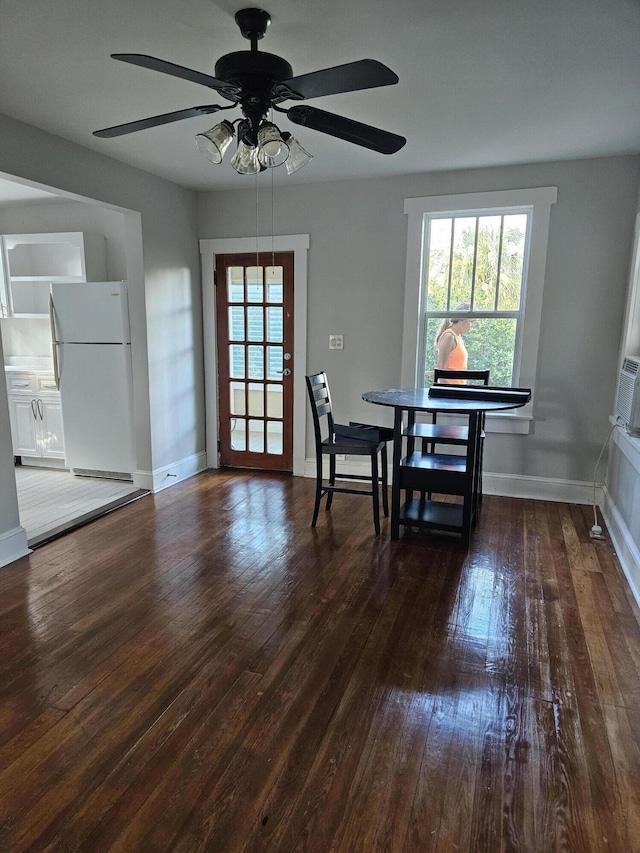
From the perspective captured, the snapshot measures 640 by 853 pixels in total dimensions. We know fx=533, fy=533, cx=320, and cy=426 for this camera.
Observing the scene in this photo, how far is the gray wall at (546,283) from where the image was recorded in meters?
3.80

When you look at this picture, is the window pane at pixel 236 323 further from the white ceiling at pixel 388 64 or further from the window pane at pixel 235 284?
the white ceiling at pixel 388 64

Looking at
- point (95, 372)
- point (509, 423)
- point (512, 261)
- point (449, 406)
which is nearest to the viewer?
point (449, 406)

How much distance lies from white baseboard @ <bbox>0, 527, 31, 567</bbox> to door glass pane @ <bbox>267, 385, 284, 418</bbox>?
2.32 metres

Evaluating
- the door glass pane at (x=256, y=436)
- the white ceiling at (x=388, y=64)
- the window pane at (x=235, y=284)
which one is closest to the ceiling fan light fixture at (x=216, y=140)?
the white ceiling at (x=388, y=64)

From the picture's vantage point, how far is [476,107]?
280 centimetres

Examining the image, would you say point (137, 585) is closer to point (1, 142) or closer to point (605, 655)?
point (605, 655)

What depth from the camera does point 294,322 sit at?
469 centimetres

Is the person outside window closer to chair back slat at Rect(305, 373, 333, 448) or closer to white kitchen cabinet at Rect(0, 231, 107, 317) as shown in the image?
chair back slat at Rect(305, 373, 333, 448)

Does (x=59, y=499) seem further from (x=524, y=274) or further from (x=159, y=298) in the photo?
(x=524, y=274)

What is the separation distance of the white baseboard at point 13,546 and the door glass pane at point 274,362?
7.95 feet

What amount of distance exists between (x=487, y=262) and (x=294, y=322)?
1.66m

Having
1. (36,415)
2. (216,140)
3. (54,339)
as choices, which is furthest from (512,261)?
(36,415)

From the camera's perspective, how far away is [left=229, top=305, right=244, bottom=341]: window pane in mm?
4875

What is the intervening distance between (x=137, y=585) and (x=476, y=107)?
10.1 feet
